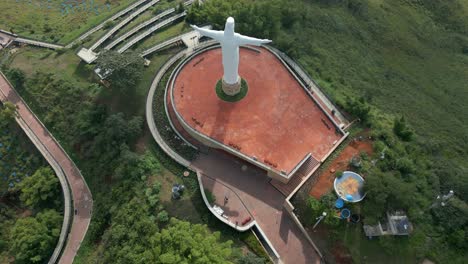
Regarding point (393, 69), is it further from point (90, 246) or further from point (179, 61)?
point (90, 246)

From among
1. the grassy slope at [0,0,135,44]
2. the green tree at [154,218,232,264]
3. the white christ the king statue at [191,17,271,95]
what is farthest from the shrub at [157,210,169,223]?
the grassy slope at [0,0,135,44]

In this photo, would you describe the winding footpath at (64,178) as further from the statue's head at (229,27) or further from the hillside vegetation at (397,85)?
the hillside vegetation at (397,85)

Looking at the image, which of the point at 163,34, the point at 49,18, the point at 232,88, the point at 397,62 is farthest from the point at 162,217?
the point at 49,18

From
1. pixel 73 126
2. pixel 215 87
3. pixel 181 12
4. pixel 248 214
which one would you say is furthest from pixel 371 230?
pixel 181 12

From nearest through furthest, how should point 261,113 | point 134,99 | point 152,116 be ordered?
1. point 261,113
2. point 152,116
3. point 134,99

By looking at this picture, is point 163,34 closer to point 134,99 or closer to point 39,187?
point 134,99
